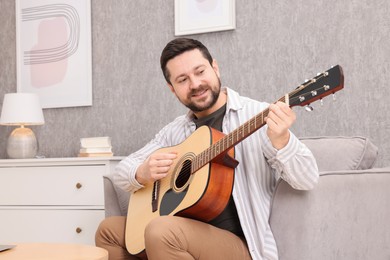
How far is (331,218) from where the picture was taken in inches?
64.1

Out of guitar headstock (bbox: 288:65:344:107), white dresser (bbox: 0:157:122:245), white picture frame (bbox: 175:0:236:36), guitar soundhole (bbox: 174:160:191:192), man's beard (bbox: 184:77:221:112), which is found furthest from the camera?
white picture frame (bbox: 175:0:236:36)

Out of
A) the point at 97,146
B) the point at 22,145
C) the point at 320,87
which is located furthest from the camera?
the point at 22,145

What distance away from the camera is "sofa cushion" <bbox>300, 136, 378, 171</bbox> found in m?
1.92

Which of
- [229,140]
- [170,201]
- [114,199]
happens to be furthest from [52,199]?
[229,140]

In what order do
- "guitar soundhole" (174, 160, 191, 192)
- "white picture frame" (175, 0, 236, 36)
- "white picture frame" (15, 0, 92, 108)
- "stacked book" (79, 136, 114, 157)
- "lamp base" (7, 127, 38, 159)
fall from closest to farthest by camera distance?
"guitar soundhole" (174, 160, 191, 192) < "white picture frame" (175, 0, 236, 36) < "stacked book" (79, 136, 114, 157) < "lamp base" (7, 127, 38, 159) < "white picture frame" (15, 0, 92, 108)

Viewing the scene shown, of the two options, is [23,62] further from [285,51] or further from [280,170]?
[280,170]

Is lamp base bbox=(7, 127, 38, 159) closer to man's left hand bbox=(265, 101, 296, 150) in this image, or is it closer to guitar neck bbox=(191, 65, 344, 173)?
guitar neck bbox=(191, 65, 344, 173)

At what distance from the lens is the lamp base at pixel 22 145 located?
117 inches

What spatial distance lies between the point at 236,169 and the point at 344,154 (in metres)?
0.43

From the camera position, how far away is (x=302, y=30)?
2.61m

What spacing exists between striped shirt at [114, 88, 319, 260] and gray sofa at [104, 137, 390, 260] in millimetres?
43

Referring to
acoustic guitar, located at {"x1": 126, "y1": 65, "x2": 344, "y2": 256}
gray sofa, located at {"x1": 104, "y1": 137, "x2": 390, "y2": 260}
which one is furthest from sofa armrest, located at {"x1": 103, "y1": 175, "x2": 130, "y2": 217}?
gray sofa, located at {"x1": 104, "y1": 137, "x2": 390, "y2": 260}

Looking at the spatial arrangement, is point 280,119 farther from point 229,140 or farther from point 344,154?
point 344,154

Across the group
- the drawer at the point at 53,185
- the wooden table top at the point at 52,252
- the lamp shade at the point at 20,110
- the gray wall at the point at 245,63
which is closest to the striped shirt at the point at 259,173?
the wooden table top at the point at 52,252
